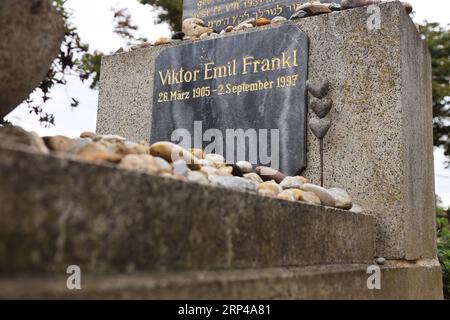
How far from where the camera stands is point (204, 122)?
3.52 metres

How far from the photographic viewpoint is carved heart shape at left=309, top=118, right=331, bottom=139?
10.1ft

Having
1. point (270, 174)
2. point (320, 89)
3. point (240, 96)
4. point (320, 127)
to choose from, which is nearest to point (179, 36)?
point (240, 96)

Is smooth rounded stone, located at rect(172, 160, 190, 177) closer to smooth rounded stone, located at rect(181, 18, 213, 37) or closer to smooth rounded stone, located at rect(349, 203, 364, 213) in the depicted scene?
smooth rounded stone, located at rect(349, 203, 364, 213)

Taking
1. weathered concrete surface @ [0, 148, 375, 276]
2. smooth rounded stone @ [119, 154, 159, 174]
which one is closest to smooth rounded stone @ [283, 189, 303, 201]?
weathered concrete surface @ [0, 148, 375, 276]

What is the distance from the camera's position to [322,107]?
3.09m

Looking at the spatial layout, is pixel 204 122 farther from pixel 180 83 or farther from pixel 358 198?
pixel 358 198

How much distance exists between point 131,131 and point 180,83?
2.03ft

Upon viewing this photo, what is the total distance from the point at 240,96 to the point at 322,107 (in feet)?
2.01

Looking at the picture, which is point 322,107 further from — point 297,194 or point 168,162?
point 168,162

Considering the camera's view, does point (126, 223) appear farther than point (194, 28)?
No

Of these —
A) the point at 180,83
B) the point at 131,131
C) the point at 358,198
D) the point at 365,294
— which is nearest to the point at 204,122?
the point at 180,83

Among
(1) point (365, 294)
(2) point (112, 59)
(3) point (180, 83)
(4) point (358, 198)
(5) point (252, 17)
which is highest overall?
(5) point (252, 17)

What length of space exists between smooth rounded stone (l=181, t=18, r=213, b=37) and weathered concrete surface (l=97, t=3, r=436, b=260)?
1.00 meters

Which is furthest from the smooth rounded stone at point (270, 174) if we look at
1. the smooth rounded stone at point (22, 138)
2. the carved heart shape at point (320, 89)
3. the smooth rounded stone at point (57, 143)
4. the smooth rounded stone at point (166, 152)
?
the smooth rounded stone at point (22, 138)
